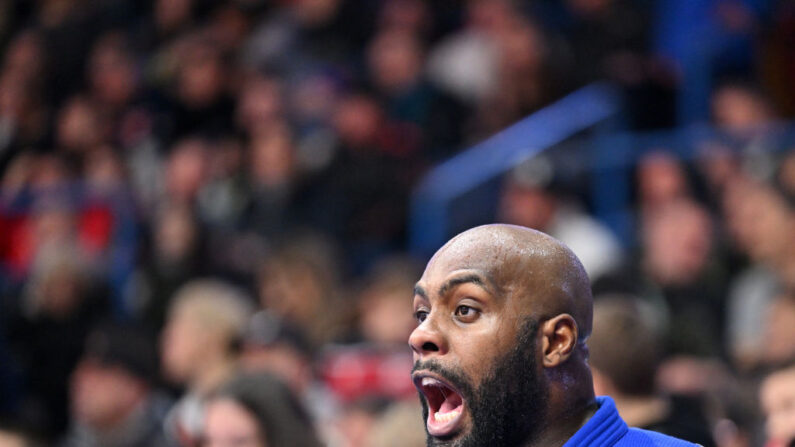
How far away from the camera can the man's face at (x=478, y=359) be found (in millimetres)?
1897

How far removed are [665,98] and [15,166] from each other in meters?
5.23

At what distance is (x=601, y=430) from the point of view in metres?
1.93

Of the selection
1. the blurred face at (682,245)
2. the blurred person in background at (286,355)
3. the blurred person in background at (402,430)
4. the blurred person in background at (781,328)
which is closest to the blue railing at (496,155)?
the blurred face at (682,245)

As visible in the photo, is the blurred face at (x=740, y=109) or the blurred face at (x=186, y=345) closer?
the blurred face at (x=186, y=345)

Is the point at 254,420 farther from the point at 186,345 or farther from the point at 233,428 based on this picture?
the point at 186,345

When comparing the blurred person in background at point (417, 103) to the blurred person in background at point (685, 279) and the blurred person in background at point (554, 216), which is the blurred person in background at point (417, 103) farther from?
the blurred person in background at point (685, 279)

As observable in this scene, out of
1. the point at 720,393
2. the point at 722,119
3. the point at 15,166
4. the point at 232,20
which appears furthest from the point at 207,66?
the point at 720,393

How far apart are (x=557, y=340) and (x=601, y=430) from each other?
0.16 metres

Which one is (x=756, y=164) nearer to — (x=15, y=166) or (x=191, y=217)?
(x=191, y=217)

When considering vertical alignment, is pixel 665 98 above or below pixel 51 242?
above

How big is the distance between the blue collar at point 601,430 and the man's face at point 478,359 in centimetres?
7

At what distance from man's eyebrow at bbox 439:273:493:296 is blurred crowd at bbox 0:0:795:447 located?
1.53 meters

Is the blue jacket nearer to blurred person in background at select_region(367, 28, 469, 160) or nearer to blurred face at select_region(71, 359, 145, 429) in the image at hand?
blurred face at select_region(71, 359, 145, 429)

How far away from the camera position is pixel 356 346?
6742 millimetres
